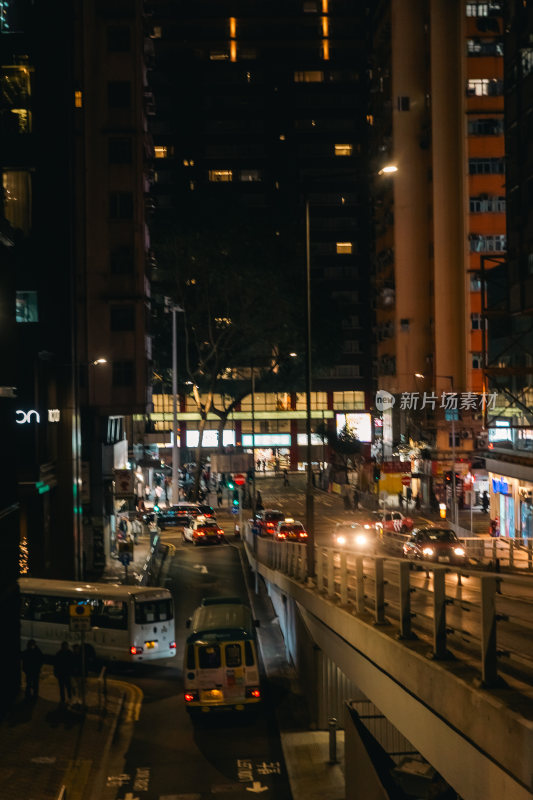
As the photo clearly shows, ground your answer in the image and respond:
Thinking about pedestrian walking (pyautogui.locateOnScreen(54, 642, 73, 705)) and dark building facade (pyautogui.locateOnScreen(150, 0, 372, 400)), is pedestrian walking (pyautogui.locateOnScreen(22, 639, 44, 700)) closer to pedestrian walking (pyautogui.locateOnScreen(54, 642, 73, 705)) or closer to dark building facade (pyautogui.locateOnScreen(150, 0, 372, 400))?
pedestrian walking (pyautogui.locateOnScreen(54, 642, 73, 705))

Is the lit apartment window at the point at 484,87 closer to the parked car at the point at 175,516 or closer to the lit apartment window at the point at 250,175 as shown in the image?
the parked car at the point at 175,516

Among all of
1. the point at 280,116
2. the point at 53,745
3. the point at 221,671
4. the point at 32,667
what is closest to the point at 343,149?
the point at 280,116

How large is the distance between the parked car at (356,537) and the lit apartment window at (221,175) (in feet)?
194

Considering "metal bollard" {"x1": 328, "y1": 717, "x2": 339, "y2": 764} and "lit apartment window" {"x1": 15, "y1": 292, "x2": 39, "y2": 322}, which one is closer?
"metal bollard" {"x1": 328, "y1": 717, "x2": 339, "y2": 764}

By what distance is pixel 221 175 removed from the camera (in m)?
93.7

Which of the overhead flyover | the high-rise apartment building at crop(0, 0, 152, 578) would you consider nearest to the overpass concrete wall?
the overhead flyover

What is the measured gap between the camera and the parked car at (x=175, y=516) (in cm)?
5344

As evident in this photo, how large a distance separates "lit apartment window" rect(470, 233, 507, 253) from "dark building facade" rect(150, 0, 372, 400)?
3533 centimetres

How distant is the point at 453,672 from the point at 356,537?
29110 mm

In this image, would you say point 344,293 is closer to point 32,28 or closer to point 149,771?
point 32,28

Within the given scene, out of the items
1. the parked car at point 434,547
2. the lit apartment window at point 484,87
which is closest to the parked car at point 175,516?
the parked car at point 434,547

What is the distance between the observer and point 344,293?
9369 cm

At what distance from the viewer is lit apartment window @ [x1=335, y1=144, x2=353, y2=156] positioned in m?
93.8

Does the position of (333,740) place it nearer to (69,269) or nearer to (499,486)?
(69,269)
